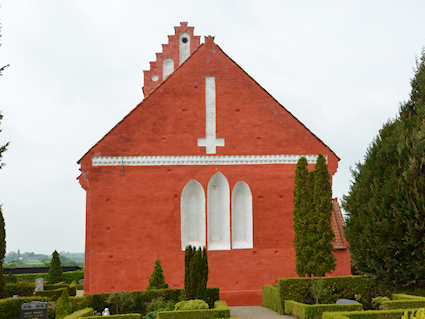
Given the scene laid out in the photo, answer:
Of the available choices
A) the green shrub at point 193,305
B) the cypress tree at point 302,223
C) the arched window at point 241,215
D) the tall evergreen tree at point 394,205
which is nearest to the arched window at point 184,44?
the arched window at point 241,215

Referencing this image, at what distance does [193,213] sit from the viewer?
2014 cm

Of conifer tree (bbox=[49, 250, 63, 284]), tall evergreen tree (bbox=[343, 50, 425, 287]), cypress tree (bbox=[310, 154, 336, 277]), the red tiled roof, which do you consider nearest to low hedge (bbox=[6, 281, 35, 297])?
conifer tree (bbox=[49, 250, 63, 284])

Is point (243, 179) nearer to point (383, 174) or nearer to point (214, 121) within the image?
point (214, 121)

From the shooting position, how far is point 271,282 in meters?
19.5

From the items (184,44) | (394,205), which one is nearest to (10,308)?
(394,205)

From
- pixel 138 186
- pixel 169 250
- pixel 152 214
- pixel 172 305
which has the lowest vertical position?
pixel 172 305

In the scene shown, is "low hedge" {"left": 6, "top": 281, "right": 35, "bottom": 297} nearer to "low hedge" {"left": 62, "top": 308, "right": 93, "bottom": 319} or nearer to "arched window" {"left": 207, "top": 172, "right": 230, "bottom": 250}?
"low hedge" {"left": 62, "top": 308, "right": 93, "bottom": 319}

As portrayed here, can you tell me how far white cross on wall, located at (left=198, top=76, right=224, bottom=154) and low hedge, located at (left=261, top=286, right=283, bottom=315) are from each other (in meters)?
6.66

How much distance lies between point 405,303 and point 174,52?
68.1ft

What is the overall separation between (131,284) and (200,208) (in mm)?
4556

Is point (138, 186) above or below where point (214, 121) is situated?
below

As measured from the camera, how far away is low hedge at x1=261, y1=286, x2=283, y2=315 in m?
15.9

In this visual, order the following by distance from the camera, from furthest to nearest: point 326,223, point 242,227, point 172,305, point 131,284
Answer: point 242,227, point 131,284, point 326,223, point 172,305

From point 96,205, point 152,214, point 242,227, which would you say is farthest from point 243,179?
point 96,205
